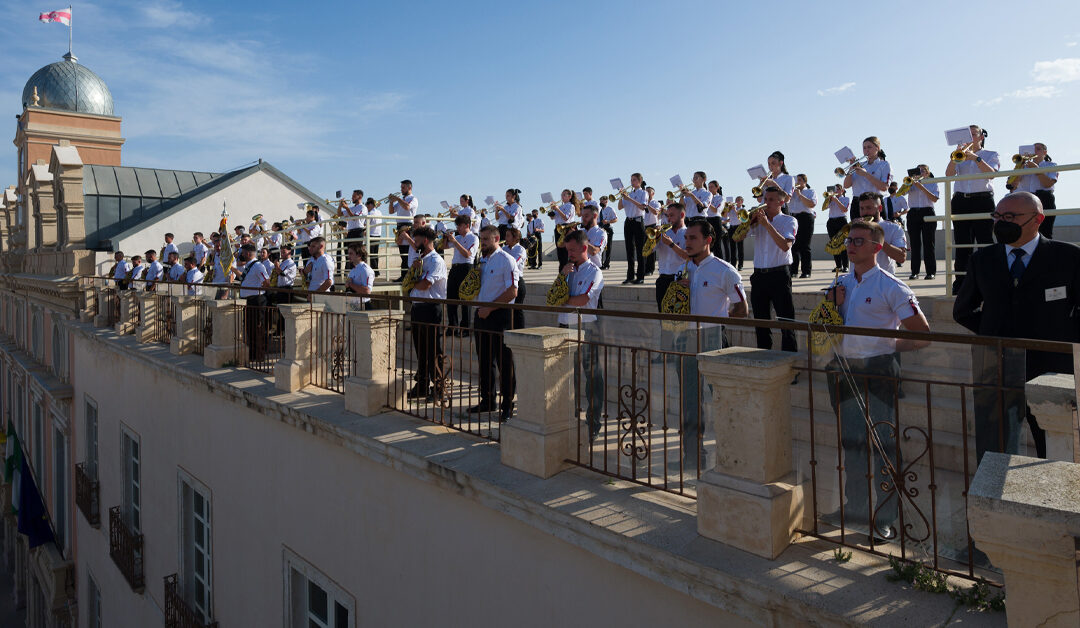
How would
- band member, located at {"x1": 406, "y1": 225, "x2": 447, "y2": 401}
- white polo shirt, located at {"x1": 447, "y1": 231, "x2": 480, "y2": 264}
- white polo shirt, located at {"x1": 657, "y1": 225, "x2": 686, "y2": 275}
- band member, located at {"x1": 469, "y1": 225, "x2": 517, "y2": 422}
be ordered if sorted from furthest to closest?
white polo shirt, located at {"x1": 447, "y1": 231, "x2": 480, "y2": 264} < white polo shirt, located at {"x1": 657, "y1": 225, "x2": 686, "y2": 275} < band member, located at {"x1": 406, "y1": 225, "x2": 447, "y2": 401} < band member, located at {"x1": 469, "y1": 225, "x2": 517, "y2": 422}

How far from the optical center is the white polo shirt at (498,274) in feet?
21.9

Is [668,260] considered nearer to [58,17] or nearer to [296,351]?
[296,351]

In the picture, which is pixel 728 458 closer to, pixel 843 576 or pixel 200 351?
pixel 843 576

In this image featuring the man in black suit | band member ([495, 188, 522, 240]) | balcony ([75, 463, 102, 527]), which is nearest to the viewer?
the man in black suit

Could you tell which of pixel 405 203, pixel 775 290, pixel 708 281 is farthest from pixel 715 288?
pixel 405 203

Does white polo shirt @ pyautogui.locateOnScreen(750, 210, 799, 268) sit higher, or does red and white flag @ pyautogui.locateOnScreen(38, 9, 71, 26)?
red and white flag @ pyautogui.locateOnScreen(38, 9, 71, 26)

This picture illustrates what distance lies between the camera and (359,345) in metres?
6.87

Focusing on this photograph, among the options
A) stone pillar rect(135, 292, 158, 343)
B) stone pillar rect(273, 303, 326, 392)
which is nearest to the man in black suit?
stone pillar rect(273, 303, 326, 392)

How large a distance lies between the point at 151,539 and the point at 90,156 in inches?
1199

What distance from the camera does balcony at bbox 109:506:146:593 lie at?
11.3m

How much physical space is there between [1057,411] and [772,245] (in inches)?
159

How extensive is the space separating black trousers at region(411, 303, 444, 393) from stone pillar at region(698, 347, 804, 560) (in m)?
3.19

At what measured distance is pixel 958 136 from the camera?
7469 mm

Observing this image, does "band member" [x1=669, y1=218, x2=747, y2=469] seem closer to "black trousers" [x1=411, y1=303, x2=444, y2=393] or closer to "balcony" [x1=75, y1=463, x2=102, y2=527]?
"black trousers" [x1=411, y1=303, x2=444, y2=393]
